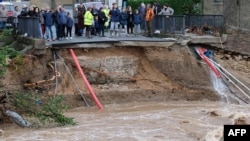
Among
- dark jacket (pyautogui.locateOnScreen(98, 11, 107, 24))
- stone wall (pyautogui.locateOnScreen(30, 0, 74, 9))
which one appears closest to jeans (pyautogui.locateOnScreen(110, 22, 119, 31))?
dark jacket (pyautogui.locateOnScreen(98, 11, 107, 24))

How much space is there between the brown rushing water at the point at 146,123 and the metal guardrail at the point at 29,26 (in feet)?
12.2

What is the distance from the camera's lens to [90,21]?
83.3 ft

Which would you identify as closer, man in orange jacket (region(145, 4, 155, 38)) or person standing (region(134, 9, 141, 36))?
man in orange jacket (region(145, 4, 155, 38))

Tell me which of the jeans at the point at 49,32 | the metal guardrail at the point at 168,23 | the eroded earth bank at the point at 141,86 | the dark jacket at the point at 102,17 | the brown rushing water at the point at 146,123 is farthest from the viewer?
the dark jacket at the point at 102,17

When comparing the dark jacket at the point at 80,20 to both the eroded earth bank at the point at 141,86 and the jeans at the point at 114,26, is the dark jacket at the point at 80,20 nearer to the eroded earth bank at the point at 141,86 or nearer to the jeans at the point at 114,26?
the jeans at the point at 114,26

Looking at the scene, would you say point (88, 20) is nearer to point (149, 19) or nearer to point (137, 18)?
point (137, 18)

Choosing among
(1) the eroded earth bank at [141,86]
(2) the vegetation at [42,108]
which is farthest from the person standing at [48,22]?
(2) the vegetation at [42,108]

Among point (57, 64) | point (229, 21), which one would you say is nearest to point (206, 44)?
point (229, 21)

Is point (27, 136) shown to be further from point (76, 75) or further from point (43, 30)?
point (43, 30)

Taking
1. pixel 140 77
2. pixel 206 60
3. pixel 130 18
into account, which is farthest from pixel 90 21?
pixel 206 60

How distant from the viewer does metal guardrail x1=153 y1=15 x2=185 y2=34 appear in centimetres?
2609

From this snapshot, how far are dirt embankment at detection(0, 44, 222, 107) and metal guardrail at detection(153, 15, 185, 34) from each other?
1264 mm

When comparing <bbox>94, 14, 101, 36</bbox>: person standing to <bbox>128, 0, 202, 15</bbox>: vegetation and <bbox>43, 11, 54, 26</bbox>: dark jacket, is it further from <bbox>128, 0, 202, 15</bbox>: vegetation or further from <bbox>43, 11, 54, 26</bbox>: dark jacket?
<bbox>128, 0, 202, 15</bbox>: vegetation

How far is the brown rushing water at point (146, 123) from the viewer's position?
671 inches
